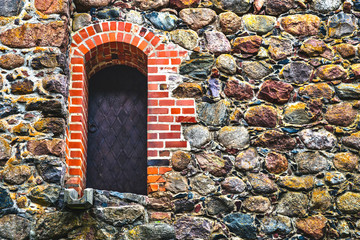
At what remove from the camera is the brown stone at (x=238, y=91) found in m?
4.38

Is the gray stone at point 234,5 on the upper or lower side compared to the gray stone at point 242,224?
upper

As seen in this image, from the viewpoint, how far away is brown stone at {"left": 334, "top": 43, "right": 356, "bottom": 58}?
15.0 feet

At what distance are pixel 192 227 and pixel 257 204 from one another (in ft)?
2.14

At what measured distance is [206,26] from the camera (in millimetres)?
4566

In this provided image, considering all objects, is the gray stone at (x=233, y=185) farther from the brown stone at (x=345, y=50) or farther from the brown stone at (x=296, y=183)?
the brown stone at (x=345, y=50)

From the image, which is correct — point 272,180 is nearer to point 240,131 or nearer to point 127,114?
point 240,131

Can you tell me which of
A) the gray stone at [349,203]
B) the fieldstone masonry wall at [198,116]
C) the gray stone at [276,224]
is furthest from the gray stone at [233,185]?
the gray stone at [349,203]

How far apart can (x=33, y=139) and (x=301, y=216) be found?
101 inches

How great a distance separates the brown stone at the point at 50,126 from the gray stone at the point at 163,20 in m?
1.46

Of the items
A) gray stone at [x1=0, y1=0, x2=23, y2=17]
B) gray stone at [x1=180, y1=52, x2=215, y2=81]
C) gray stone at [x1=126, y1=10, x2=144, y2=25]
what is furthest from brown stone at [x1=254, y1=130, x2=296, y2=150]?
gray stone at [x1=0, y1=0, x2=23, y2=17]

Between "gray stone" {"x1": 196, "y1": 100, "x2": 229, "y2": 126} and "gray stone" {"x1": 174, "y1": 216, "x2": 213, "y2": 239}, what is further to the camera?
"gray stone" {"x1": 196, "y1": 100, "x2": 229, "y2": 126}

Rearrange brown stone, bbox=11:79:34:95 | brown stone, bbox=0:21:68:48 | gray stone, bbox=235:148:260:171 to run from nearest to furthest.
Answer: brown stone, bbox=11:79:34:95 < brown stone, bbox=0:21:68:48 < gray stone, bbox=235:148:260:171

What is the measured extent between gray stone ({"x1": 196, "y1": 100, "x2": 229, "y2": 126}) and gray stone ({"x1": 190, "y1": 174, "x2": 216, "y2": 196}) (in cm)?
55

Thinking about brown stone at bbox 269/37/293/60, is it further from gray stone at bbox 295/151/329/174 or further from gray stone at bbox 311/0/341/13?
gray stone at bbox 295/151/329/174
